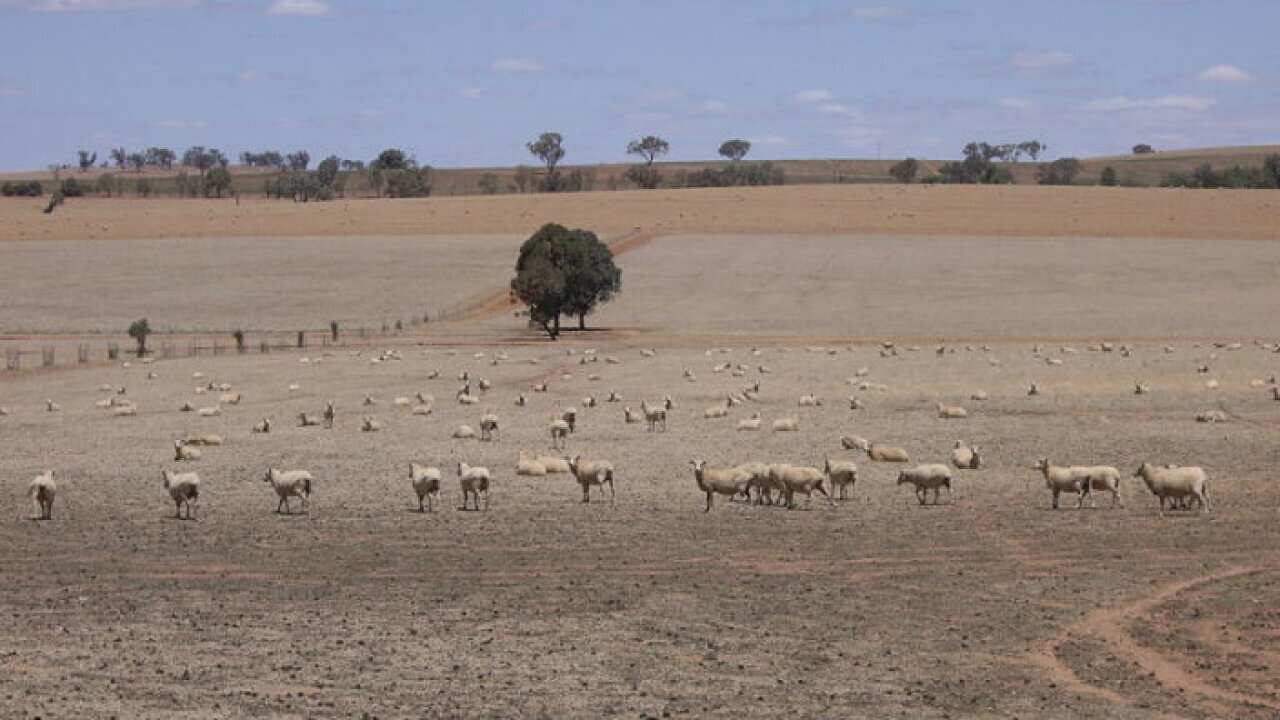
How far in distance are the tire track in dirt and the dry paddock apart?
63 millimetres

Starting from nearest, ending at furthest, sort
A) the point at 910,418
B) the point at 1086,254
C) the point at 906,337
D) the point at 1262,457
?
the point at 1262,457, the point at 910,418, the point at 906,337, the point at 1086,254

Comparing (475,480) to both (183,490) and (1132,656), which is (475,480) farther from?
(1132,656)

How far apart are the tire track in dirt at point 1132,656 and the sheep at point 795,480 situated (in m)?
8.23

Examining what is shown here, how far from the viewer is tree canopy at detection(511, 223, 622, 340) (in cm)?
8694

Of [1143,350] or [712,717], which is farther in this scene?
[1143,350]

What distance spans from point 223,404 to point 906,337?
127ft

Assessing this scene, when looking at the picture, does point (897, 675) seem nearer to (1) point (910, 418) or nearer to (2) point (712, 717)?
(2) point (712, 717)

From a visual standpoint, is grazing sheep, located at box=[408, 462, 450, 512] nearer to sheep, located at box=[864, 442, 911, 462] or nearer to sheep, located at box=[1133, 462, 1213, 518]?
sheep, located at box=[864, 442, 911, 462]

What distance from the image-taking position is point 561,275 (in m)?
87.9

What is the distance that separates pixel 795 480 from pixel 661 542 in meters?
4.44

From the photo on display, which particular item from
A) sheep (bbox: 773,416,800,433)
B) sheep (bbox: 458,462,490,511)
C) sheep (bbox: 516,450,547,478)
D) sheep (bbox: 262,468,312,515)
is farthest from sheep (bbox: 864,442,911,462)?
sheep (bbox: 262,468,312,515)

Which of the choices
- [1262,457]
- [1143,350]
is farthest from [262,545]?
[1143,350]

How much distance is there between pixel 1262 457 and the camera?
130 feet

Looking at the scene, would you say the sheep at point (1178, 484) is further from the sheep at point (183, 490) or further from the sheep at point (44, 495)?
the sheep at point (44, 495)
